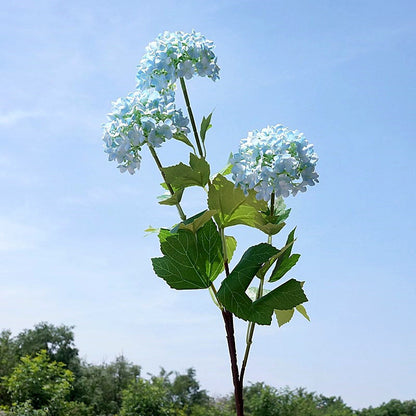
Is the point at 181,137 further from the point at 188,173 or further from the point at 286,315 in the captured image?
the point at 286,315

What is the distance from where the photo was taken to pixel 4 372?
11.3m

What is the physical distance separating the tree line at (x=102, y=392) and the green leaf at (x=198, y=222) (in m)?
5.26

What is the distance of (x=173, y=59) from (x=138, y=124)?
0.30 m

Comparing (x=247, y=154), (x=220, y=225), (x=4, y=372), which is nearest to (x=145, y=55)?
(x=247, y=154)

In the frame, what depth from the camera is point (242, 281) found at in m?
2.17

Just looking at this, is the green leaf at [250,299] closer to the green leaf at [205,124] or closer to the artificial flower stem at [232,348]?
the artificial flower stem at [232,348]

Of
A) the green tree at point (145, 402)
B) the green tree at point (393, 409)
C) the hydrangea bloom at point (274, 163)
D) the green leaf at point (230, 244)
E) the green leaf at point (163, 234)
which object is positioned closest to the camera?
the hydrangea bloom at point (274, 163)

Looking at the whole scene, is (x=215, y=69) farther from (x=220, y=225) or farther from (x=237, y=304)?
(x=237, y=304)

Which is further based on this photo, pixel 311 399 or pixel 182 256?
pixel 311 399

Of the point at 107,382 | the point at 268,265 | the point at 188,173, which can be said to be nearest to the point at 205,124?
the point at 188,173

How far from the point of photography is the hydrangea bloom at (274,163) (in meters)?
2.14

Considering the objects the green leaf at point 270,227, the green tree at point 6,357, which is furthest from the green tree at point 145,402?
the green leaf at point 270,227

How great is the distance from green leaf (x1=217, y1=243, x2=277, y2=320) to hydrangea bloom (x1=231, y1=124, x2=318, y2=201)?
0.21 m

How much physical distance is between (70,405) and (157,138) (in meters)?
6.09
